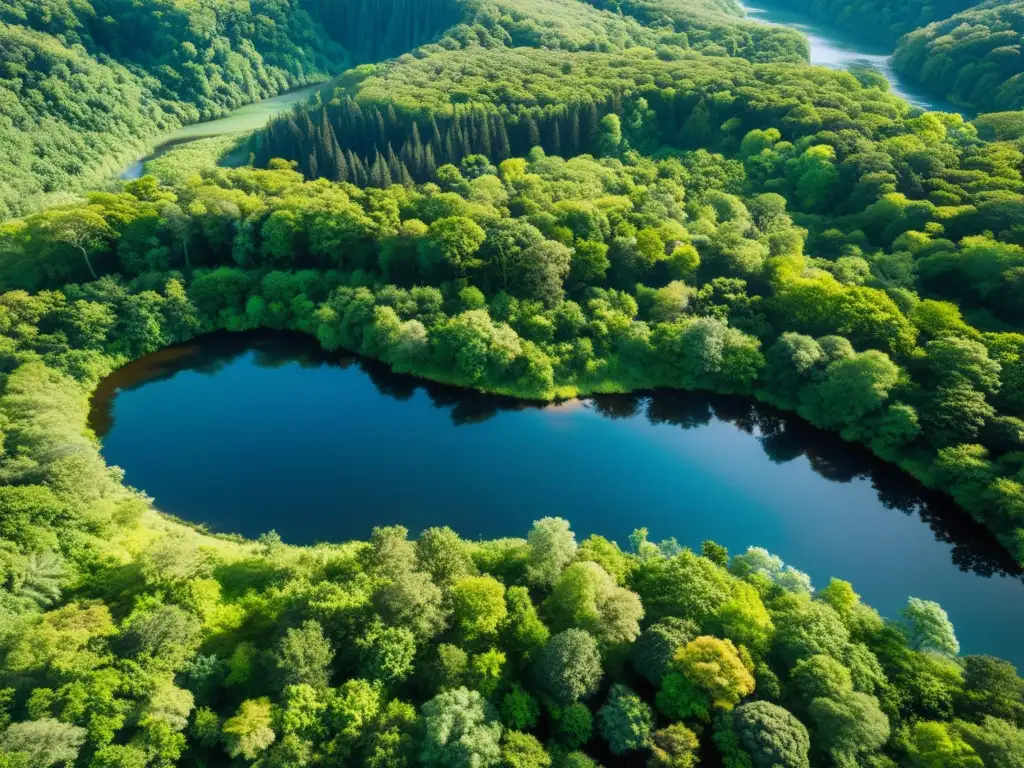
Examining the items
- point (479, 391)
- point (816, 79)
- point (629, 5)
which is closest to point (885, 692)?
point (479, 391)

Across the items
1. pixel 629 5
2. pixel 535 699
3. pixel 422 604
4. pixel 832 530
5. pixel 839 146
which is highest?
pixel 629 5

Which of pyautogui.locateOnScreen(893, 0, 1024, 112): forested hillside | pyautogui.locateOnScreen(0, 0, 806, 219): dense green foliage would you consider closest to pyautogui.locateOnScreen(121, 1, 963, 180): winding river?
pyautogui.locateOnScreen(0, 0, 806, 219): dense green foliage

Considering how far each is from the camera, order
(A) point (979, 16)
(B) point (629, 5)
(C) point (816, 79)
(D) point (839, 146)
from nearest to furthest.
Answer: (D) point (839, 146), (C) point (816, 79), (A) point (979, 16), (B) point (629, 5)

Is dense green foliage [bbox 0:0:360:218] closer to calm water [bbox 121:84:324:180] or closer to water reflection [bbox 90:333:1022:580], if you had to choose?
calm water [bbox 121:84:324:180]

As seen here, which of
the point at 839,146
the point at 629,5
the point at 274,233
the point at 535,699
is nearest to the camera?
the point at 535,699

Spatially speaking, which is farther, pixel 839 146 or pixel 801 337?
pixel 839 146

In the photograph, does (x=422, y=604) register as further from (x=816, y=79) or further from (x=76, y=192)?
(x=816, y=79)

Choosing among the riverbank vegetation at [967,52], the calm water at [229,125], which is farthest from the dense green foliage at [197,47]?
the riverbank vegetation at [967,52]
